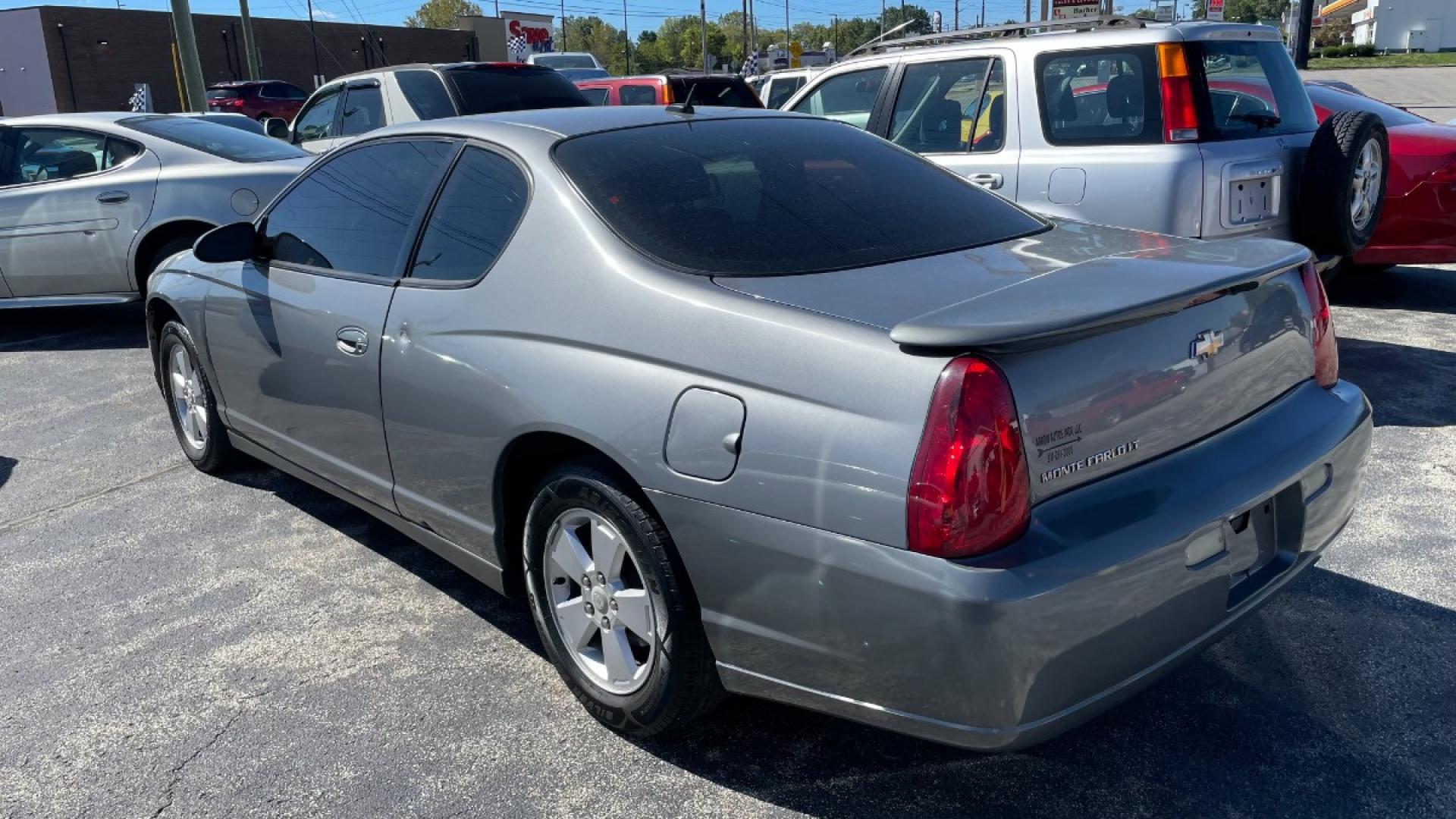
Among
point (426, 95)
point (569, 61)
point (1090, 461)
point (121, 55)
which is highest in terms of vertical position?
point (121, 55)

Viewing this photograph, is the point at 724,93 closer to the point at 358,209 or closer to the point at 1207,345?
the point at 358,209

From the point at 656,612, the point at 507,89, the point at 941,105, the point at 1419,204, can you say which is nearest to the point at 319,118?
the point at 507,89

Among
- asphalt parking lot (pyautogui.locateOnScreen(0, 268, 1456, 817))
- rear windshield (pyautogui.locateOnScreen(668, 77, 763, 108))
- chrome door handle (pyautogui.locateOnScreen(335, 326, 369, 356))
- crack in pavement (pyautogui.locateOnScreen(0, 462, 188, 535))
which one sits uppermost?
rear windshield (pyautogui.locateOnScreen(668, 77, 763, 108))

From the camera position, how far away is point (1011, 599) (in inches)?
85.2

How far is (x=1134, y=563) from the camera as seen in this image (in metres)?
2.31

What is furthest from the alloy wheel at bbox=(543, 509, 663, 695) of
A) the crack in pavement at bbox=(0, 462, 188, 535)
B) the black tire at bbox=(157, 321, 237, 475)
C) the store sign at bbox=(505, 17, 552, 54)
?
the store sign at bbox=(505, 17, 552, 54)

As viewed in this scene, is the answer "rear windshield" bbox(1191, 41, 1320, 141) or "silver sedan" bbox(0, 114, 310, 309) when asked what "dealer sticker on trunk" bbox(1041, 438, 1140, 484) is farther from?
"silver sedan" bbox(0, 114, 310, 309)

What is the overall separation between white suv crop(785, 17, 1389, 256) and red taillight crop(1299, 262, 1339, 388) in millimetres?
2310

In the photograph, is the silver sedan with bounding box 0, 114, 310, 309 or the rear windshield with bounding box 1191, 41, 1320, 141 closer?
the rear windshield with bounding box 1191, 41, 1320, 141

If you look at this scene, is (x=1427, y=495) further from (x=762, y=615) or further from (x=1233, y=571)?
(x=762, y=615)

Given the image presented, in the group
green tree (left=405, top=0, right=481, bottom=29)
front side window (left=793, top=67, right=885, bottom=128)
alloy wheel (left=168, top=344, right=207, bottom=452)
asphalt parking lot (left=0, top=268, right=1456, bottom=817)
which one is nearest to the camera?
asphalt parking lot (left=0, top=268, right=1456, bottom=817)

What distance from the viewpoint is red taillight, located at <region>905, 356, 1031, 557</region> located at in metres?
2.20

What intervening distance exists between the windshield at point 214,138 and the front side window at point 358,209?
4.11m

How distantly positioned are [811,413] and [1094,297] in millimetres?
655
